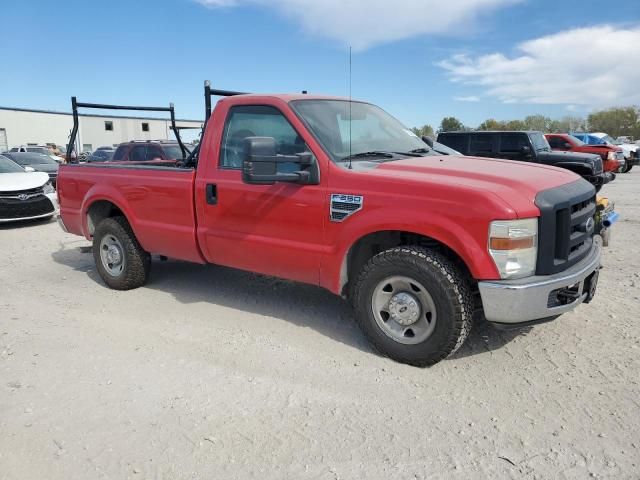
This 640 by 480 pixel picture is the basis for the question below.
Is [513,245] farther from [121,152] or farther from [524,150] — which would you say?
[121,152]

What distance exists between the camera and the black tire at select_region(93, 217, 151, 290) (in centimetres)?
541

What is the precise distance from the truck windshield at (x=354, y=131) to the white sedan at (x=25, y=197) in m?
7.87

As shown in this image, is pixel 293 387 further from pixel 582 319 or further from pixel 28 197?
pixel 28 197

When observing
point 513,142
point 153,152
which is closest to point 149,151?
point 153,152

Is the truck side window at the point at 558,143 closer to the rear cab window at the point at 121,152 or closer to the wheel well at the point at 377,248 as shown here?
the rear cab window at the point at 121,152

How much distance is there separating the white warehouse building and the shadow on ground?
1573 inches

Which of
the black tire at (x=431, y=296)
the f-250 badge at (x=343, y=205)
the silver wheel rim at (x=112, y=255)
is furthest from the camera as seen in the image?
the silver wheel rim at (x=112, y=255)

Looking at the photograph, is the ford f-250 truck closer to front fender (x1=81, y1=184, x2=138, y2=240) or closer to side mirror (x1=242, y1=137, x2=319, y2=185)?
side mirror (x1=242, y1=137, x2=319, y2=185)

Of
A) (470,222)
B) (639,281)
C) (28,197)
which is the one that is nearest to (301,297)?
(470,222)

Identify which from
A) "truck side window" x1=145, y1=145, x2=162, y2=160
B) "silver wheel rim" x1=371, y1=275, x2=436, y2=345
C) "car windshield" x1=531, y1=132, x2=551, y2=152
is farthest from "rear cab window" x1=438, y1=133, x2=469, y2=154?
"silver wheel rim" x1=371, y1=275, x2=436, y2=345

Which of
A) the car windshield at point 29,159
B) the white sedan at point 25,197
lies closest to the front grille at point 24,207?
the white sedan at point 25,197

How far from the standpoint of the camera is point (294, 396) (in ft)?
10.7

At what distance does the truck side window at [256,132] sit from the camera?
13.5 feet

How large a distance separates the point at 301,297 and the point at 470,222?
2.42 metres
